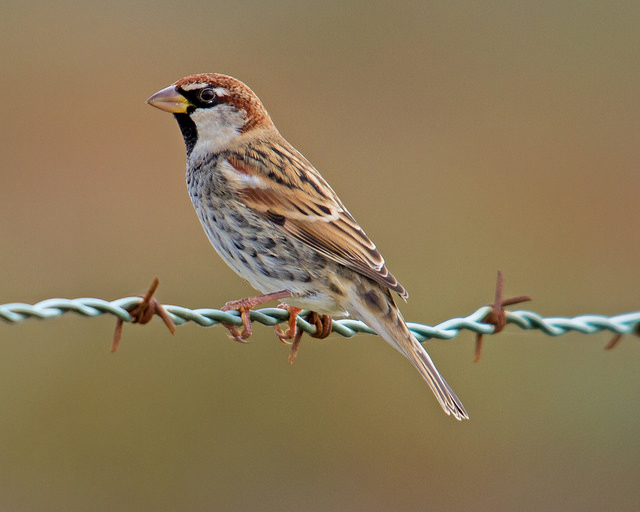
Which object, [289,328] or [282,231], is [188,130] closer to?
[282,231]

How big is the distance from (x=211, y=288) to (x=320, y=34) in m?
5.59

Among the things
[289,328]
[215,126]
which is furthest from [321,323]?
[215,126]

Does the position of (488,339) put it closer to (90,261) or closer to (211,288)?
(211,288)

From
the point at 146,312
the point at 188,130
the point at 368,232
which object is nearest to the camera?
the point at 146,312

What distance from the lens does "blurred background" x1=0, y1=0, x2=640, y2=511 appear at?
881 cm

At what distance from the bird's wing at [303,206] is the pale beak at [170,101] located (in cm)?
43

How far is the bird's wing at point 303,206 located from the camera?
533 centimetres

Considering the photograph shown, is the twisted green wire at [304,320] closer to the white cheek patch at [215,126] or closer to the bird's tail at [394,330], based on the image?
the bird's tail at [394,330]

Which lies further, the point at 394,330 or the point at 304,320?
the point at 304,320

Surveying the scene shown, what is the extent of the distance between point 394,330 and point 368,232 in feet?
19.3

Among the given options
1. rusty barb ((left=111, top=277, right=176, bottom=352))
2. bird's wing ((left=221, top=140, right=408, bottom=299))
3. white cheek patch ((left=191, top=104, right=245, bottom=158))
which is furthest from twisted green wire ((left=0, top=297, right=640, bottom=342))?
white cheek patch ((left=191, top=104, right=245, bottom=158))

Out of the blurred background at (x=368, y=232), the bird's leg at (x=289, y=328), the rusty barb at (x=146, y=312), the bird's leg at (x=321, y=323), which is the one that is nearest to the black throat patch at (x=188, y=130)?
the bird's leg at (x=289, y=328)

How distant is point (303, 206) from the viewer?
221 inches

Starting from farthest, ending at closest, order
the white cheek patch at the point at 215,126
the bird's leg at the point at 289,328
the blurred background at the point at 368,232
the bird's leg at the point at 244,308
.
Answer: the blurred background at the point at 368,232, the white cheek patch at the point at 215,126, the bird's leg at the point at 289,328, the bird's leg at the point at 244,308
